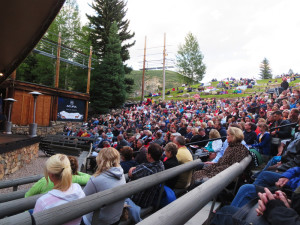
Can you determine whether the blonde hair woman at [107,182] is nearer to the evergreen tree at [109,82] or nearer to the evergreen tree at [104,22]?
the evergreen tree at [109,82]

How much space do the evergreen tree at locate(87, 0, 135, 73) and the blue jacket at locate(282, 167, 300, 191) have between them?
30.7 meters

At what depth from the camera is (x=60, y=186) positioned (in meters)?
2.00

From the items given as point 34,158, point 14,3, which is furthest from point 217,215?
point 34,158

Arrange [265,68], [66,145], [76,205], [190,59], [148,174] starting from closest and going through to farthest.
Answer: [76,205] < [148,174] < [66,145] < [190,59] < [265,68]

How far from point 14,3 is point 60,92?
18.1 m

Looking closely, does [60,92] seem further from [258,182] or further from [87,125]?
[258,182]

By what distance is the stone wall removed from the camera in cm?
739

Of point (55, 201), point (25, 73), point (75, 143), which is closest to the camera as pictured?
point (55, 201)

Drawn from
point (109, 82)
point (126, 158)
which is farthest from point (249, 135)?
point (109, 82)

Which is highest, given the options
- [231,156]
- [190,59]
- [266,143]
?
[190,59]

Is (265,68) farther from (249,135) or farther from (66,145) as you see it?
(249,135)

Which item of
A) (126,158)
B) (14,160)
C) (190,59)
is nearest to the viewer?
(126,158)

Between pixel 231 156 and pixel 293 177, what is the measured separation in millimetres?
1137

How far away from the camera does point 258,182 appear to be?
278 centimetres
